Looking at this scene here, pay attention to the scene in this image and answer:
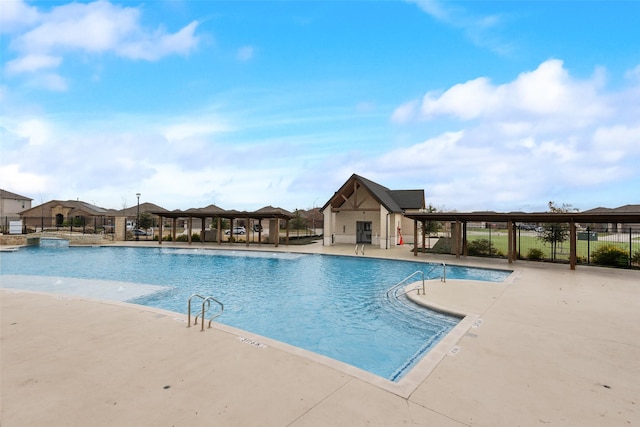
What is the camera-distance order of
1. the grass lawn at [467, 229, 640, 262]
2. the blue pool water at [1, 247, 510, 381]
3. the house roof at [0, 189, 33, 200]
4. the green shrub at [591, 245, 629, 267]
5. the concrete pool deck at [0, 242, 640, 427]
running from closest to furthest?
1. the concrete pool deck at [0, 242, 640, 427]
2. the blue pool water at [1, 247, 510, 381]
3. the green shrub at [591, 245, 629, 267]
4. the grass lawn at [467, 229, 640, 262]
5. the house roof at [0, 189, 33, 200]

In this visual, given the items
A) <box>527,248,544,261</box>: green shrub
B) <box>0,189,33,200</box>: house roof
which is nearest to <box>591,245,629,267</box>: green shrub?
<box>527,248,544,261</box>: green shrub

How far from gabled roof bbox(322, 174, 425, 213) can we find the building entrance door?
8.64ft

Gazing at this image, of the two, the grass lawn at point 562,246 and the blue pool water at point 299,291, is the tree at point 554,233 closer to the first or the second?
the grass lawn at point 562,246

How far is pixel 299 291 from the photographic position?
11.3 m

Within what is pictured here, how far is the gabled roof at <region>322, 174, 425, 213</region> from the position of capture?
78.1ft

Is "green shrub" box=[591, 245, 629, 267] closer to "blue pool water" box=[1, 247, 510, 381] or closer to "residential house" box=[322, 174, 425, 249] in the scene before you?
"blue pool water" box=[1, 247, 510, 381]

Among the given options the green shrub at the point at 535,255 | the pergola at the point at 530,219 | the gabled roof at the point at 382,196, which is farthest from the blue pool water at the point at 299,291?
the gabled roof at the point at 382,196

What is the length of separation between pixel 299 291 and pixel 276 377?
23.8 feet

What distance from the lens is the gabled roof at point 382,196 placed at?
23.8 metres

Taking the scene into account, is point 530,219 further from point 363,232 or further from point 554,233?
point 363,232

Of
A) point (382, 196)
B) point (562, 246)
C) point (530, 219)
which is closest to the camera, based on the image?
point (530, 219)

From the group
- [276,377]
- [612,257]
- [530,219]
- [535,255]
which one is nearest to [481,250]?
[535,255]

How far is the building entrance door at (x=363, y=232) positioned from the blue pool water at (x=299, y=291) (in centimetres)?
755

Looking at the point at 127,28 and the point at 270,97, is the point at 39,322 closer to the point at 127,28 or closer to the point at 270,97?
the point at 127,28
